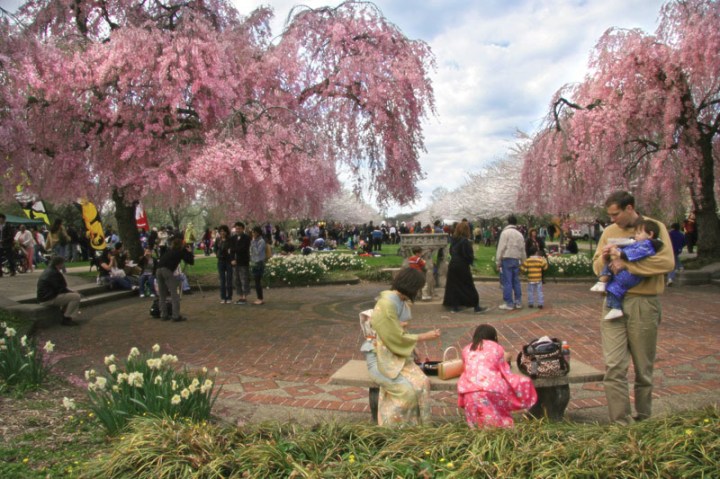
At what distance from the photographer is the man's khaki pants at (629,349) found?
4.42 meters

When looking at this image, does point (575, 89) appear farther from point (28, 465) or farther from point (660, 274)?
point (28, 465)

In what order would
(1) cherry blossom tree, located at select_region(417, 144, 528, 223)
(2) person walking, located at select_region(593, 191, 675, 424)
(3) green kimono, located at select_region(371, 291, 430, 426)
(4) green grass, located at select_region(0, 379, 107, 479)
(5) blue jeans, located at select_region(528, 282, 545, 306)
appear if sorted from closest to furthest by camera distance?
(4) green grass, located at select_region(0, 379, 107, 479) → (3) green kimono, located at select_region(371, 291, 430, 426) → (2) person walking, located at select_region(593, 191, 675, 424) → (5) blue jeans, located at select_region(528, 282, 545, 306) → (1) cherry blossom tree, located at select_region(417, 144, 528, 223)

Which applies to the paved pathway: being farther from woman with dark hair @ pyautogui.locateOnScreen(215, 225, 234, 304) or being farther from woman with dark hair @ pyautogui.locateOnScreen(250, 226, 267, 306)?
woman with dark hair @ pyautogui.locateOnScreen(250, 226, 267, 306)

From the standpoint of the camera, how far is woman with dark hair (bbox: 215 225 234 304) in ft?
41.2

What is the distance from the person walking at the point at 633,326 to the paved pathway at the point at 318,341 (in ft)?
1.94

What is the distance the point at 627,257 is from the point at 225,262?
961 centimetres

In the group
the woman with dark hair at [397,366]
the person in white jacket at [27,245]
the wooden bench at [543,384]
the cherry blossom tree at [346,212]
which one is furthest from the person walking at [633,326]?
the cherry blossom tree at [346,212]

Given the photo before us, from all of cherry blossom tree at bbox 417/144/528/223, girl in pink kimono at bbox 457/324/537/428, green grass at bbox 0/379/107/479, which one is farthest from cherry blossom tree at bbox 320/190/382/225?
girl in pink kimono at bbox 457/324/537/428

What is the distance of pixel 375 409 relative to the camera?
4801 millimetres

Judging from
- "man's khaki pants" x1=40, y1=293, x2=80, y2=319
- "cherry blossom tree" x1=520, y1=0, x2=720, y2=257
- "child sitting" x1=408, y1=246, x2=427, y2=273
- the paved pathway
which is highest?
"cherry blossom tree" x1=520, y1=0, x2=720, y2=257

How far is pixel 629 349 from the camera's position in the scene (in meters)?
4.54

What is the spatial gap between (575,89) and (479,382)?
1447 cm

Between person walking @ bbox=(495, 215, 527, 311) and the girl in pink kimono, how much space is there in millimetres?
6455

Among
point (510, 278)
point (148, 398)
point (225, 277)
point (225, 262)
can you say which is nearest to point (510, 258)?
point (510, 278)
